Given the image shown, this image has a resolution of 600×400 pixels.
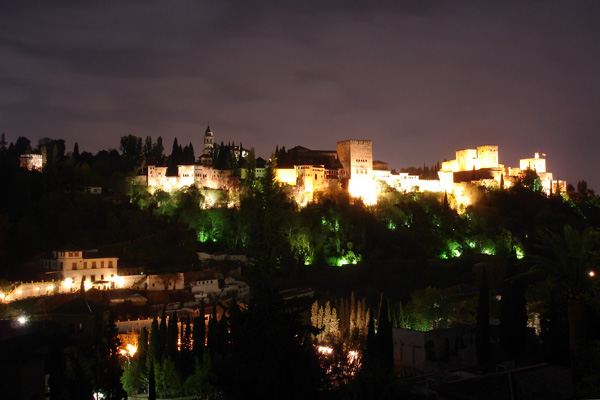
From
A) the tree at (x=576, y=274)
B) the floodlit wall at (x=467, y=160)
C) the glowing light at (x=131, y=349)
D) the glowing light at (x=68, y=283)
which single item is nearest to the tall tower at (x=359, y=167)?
the floodlit wall at (x=467, y=160)

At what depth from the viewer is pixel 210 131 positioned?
258 feet

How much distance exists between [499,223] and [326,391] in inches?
2128

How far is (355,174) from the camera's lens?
68.0m

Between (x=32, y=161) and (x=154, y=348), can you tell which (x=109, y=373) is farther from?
(x=32, y=161)

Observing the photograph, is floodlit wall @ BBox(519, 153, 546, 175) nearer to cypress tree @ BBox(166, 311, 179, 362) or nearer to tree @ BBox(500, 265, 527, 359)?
tree @ BBox(500, 265, 527, 359)

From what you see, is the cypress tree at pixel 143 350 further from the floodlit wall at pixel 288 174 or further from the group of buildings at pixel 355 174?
the floodlit wall at pixel 288 174

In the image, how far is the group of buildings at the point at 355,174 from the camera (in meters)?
64.0

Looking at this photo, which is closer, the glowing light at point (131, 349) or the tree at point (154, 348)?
the tree at point (154, 348)

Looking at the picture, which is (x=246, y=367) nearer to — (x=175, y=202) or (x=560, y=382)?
(x=560, y=382)

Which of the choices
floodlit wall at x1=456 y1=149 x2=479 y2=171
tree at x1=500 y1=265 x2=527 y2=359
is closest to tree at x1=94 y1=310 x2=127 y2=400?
tree at x1=500 y1=265 x2=527 y2=359

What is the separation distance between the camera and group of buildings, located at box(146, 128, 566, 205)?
6397 cm

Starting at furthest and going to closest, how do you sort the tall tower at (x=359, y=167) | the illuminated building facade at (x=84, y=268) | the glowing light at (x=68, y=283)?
the tall tower at (x=359, y=167) < the illuminated building facade at (x=84, y=268) < the glowing light at (x=68, y=283)

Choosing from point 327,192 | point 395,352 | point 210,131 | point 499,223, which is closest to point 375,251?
point 327,192

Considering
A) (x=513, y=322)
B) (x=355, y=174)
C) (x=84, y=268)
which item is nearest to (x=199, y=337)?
(x=513, y=322)
